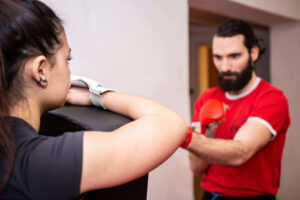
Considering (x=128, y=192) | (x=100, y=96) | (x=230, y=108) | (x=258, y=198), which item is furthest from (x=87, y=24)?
(x=258, y=198)

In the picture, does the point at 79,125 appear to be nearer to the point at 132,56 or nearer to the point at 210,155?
the point at 210,155

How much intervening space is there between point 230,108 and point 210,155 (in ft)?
1.56

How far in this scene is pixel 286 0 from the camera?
104 inches

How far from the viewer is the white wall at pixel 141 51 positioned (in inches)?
54.5

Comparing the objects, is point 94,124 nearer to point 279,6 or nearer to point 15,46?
point 15,46

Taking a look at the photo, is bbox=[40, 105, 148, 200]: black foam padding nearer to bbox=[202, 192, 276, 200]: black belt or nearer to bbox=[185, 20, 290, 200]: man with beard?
bbox=[185, 20, 290, 200]: man with beard

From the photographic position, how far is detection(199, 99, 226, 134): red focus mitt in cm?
141

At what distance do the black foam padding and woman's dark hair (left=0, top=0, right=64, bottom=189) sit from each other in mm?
A: 132

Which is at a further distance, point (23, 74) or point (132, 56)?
point (132, 56)

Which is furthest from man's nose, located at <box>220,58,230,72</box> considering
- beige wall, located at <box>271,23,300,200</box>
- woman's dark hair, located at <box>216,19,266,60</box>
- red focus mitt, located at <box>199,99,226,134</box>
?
beige wall, located at <box>271,23,300,200</box>

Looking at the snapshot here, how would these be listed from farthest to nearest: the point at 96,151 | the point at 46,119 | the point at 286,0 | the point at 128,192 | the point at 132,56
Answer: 1. the point at 286,0
2. the point at 132,56
3. the point at 46,119
4. the point at 128,192
5. the point at 96,151

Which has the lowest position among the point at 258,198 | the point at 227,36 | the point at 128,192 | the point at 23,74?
the point at 258,198

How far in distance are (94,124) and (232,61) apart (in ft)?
4.30

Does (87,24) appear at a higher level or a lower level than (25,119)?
higher
